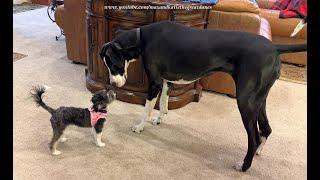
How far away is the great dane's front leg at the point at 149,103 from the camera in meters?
2.06

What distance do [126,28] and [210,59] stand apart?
30.7 inches

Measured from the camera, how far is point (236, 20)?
2.39m

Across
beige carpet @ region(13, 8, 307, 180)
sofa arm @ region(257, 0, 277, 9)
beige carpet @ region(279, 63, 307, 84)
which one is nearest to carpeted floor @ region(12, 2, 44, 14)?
beige carpet @ region(13, 8, 307, 180)

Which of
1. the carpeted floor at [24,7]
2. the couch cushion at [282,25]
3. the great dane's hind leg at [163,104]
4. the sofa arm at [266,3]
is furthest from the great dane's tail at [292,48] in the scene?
the carpeted floor at [24,7]

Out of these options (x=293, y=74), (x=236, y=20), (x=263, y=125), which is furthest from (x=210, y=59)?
(x=293, y=74)

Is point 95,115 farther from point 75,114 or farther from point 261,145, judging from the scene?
point 261,145

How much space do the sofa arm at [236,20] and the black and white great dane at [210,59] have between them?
60 cm

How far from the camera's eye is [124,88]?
99.7 inches

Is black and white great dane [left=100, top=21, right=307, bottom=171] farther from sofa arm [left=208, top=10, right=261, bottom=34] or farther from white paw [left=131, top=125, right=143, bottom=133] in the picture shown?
sofa arm [left=208, top=10, right=261, bottom=34]

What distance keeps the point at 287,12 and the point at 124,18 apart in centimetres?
208

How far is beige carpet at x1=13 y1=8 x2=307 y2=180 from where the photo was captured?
→ 71.7 inches

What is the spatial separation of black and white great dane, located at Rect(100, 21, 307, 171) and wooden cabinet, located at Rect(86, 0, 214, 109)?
0.31 m

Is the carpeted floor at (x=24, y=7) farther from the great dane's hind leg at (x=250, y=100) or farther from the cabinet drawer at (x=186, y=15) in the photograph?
the great dane's hind leg at (x=250, y=100)
